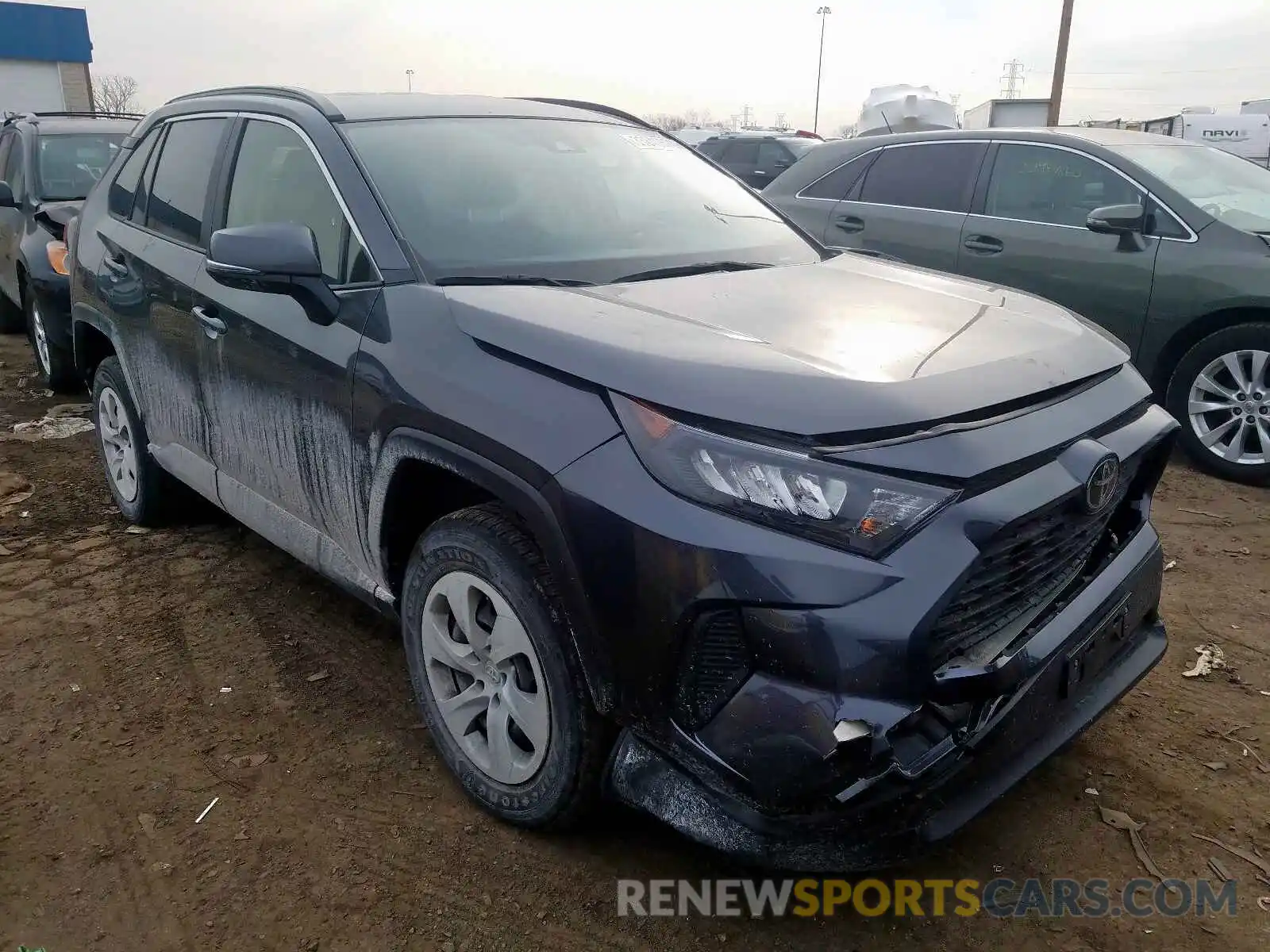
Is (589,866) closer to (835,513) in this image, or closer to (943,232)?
(835,513)

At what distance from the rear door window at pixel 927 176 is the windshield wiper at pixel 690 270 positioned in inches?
136

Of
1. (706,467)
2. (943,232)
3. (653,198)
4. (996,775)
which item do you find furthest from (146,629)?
Result: (943,232)

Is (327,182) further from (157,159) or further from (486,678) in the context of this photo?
(157,159)

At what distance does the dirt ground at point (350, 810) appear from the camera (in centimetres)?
218

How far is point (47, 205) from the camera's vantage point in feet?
21.0

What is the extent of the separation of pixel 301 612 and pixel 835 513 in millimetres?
2523

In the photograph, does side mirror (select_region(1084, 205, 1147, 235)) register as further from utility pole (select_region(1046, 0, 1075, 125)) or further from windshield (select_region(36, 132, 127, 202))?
utility pole (select_region(1046, 0, 1075, 125))

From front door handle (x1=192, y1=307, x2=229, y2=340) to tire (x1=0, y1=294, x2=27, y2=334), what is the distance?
6.68 m

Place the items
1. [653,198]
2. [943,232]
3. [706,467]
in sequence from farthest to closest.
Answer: [943,232] → [653,198] → [706,467]

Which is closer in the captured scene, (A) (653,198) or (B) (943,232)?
(A) (653,198)

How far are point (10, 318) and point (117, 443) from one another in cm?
566

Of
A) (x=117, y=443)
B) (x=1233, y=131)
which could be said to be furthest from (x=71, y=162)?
(x=1233, y=131)

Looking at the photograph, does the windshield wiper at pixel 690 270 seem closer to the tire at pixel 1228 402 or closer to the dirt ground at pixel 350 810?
the dirt ground at pixel 350 810

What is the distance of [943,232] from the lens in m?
5.87
